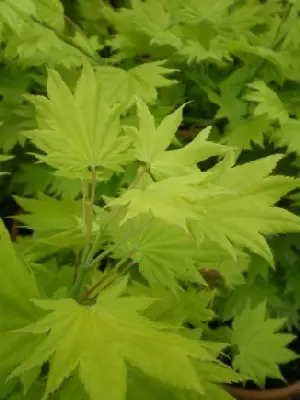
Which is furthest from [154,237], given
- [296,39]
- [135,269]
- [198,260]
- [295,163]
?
[296,39]

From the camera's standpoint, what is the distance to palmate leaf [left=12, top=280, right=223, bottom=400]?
1.40 ft

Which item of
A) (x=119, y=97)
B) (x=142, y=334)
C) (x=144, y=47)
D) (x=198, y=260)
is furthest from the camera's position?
(x=144, y=47)

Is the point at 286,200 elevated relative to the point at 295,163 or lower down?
lower down

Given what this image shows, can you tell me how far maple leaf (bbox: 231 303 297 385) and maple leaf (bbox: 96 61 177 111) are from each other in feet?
1.29

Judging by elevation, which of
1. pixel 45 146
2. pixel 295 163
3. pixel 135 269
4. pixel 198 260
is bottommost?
pixel 135 269

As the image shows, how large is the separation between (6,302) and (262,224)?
241mm

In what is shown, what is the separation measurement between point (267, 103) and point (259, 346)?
393mm

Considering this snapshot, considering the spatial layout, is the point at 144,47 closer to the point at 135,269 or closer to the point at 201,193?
the point at 135,269

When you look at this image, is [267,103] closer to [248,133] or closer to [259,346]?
[248,133]

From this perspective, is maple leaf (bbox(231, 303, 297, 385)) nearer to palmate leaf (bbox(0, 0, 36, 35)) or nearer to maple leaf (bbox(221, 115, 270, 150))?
maple leaf (bbox(221, 115, 270, 150))

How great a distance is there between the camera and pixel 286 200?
113cm

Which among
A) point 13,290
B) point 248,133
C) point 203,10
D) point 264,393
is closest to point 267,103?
point 248,133

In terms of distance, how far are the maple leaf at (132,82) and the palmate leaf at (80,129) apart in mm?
358

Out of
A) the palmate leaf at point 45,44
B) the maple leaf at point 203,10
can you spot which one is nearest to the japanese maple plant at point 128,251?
the palmate leaf at point 45,44
